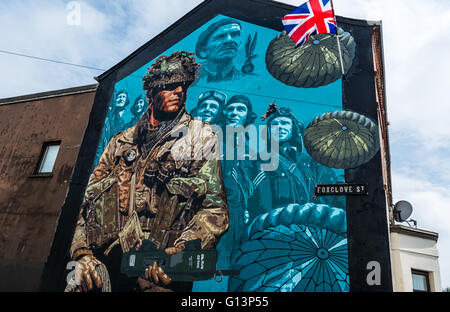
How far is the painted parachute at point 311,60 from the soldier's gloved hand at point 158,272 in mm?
5878

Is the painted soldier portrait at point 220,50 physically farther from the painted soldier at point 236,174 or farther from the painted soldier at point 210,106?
the painted soldier at point 236,174

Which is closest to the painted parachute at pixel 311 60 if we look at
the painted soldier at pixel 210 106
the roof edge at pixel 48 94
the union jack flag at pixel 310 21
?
the union jack flag at pixel 310 21

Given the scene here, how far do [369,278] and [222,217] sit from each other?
395 centimetres

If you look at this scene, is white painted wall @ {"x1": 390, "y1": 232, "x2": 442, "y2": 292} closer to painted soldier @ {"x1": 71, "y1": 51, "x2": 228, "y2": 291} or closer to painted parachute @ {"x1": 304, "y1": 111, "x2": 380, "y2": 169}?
painted parachute @ {"x1": 304, "y1": 111, "x2": 380, "y2": 169}

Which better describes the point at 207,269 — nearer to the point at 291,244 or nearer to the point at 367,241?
the point at 291,244

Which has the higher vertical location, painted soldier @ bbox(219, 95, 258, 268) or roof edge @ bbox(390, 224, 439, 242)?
painted soldier @ bbox(219, 95, 258, 268)

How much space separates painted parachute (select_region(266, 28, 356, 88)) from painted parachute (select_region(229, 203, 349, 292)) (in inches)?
148

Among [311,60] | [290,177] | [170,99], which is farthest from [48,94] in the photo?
[290,177]

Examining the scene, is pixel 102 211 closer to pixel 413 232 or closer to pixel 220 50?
pixel 220 50

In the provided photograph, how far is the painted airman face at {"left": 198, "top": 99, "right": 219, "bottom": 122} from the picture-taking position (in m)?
11.3

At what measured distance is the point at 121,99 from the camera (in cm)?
1338

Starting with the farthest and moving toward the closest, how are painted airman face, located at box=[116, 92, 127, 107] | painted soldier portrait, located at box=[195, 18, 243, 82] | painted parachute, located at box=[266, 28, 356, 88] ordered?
painted airman face, located at box=[116, 92, 127, 107] → painted soldier portrait, located at box=[195, 18, 243, 82] → painted parachute, located at box=[266, 28, 356, 88]

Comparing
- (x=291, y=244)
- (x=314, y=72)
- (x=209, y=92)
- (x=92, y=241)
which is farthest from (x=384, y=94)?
(x=92, y=241)

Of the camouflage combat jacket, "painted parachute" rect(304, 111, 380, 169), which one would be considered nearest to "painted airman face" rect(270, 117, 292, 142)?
"painted parachute" rect(304, 111, 380, 169)
